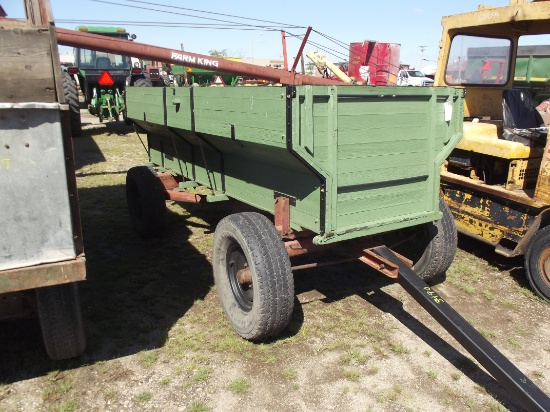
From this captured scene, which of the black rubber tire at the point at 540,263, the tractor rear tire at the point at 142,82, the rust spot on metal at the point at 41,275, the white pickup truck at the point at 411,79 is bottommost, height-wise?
the black rubber tire at the point at 540,263

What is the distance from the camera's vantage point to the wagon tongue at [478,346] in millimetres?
2311

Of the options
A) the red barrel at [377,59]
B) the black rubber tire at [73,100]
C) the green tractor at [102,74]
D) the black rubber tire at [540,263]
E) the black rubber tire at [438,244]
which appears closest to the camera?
the black rubber tire at [438,244]

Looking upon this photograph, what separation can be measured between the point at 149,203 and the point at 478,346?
356cm

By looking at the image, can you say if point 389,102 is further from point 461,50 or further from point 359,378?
point 461,50

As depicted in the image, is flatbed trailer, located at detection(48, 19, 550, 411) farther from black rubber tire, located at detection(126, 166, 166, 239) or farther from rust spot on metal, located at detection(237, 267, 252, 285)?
black rubber tire, located at detection(126, 166, 166, 239)

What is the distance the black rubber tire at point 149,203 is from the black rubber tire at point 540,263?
3.55 m

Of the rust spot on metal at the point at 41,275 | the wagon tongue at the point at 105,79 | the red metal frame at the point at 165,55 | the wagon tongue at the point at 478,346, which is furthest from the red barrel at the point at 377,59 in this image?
the rust spot on metal at the point at 41,275

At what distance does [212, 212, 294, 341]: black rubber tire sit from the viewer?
301 cm

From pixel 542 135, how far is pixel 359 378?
2908 millimetres

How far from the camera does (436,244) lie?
12.3 feet

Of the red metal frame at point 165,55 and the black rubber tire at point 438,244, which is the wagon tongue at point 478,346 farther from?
the red metal frame at point 165,55

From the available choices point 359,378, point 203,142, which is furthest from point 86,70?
point 359,378

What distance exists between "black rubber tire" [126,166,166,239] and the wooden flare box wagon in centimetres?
137

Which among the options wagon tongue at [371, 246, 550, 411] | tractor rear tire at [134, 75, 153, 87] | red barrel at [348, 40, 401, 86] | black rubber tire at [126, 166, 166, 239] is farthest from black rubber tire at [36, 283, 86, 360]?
red barrel at [348, 40, 401, 86]
